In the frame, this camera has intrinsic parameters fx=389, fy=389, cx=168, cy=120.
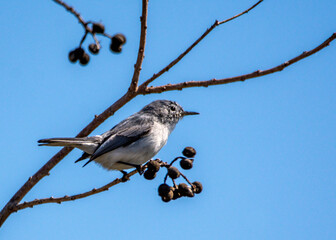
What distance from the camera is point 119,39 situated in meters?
2.22

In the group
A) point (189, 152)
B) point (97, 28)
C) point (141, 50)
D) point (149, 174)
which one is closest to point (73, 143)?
point (149, 174)

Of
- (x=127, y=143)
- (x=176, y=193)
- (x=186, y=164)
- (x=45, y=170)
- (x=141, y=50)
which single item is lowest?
(x=45, y=170)

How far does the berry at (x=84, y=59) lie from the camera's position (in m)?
2.30

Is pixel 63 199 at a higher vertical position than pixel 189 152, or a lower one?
lower

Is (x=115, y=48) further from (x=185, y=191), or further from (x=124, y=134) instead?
(x=124, y=134)

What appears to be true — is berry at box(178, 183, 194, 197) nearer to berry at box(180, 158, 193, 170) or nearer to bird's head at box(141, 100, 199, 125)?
berry at box(180, 158, 193, 170)

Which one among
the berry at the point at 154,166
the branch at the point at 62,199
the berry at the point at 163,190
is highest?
the berry at the point at 154,166

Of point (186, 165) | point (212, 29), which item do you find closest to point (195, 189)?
point (186, 165)

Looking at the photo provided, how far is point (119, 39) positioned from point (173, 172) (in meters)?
1.24

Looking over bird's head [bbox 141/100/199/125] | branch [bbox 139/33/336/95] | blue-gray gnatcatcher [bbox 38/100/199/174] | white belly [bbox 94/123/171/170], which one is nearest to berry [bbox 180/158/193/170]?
branch [bbox 139/33/336/95]

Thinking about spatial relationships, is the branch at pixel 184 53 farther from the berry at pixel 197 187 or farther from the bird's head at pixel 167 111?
the bird's head at pixel 167 111

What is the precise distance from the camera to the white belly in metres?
4.57

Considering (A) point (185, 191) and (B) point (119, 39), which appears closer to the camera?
(B) point (119, 39)

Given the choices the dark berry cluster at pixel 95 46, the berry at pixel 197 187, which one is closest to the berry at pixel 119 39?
the dark berry cluster at pixel 95 46
